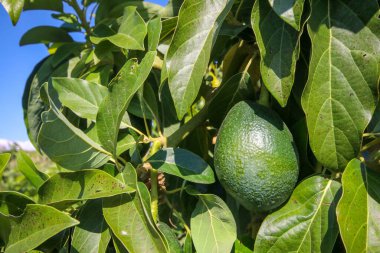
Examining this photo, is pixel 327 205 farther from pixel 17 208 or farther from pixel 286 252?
pixel 17 208

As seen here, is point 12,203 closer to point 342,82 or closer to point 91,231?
point 91,231

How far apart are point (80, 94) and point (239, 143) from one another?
373 mm

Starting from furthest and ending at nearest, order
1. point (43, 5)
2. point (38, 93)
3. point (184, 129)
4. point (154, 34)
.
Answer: point (43, 5) < point (38, 93) < point (184, 129) < point (154, 34)

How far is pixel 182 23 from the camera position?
776 mm

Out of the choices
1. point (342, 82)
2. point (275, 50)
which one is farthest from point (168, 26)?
point (342, 82)

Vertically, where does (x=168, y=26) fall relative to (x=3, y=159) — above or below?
above

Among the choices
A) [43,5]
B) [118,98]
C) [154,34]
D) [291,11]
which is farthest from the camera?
[43,5]

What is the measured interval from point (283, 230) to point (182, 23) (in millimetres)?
433

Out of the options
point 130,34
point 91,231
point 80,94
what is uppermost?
point 130,34

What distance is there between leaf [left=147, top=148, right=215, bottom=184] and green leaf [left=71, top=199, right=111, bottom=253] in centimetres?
15

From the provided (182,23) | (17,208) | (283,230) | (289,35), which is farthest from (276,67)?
(17,208)

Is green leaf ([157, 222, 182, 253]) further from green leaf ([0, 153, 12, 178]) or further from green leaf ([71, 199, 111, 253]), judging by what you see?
green leaf ([0, 153, 12, 178])

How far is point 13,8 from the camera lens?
0.92 metres

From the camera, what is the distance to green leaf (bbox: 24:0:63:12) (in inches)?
56.1
